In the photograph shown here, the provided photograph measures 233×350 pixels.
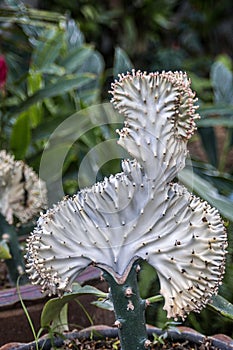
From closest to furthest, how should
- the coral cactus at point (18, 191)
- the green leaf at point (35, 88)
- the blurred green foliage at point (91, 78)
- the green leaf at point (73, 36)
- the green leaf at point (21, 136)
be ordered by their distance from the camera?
the coral cactus at point (18, 191), the blurred green foliage at point (91, 78), the green leaf at point (21, 136), the green leaf at point (35, 88), the green leaf at point (73, 36)

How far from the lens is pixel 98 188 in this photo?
0.61m

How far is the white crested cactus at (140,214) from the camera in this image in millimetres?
600

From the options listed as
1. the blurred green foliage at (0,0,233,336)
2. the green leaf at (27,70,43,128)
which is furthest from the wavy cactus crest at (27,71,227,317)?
the green leaf at (27,70,43,128)

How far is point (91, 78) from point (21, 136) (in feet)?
0.73

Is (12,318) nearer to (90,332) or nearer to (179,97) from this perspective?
(90,332)

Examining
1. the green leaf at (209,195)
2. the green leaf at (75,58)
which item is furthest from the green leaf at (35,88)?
the green leaf at (209,195)

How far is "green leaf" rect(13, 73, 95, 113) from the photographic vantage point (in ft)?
4.80

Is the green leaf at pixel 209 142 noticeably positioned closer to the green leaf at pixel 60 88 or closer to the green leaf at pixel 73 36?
the green leaf at pixel 73 36

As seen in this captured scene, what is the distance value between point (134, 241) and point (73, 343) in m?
0.24

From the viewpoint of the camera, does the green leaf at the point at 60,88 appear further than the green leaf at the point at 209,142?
No

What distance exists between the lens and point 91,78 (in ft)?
4.83

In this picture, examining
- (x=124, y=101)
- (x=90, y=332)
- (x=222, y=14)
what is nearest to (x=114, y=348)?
(x=90, y=332)

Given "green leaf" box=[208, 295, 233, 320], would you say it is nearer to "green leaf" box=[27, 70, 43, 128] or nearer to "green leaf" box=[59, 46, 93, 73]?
"green leaf" box=[27, 70, 43, 128]

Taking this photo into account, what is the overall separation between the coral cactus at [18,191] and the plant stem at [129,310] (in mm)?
402
